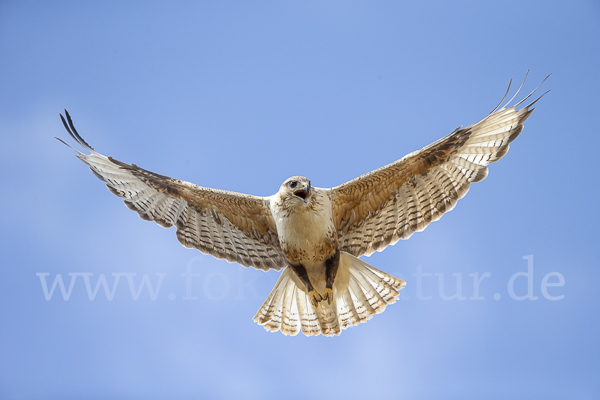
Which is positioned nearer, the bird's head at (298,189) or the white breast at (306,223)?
the bird's head at (298,189)

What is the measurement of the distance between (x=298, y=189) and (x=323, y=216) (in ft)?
1.75

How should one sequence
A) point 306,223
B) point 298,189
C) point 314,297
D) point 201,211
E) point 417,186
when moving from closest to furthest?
point 298,189
point 306,223
point 417,186
point 314,297
point 201,211

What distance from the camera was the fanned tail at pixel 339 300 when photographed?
8.08 meters

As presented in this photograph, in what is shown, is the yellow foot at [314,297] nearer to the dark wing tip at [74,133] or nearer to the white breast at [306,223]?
the white breast at [306,223]

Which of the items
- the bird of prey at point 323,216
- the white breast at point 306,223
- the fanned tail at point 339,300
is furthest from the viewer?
the fanned tail at point 339,300

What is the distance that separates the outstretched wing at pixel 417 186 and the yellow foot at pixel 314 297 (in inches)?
28.8

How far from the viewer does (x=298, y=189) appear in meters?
6.93

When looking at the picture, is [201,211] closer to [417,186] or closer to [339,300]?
[339,300]

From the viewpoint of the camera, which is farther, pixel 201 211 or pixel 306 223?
pixel 201 211

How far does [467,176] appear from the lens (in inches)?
289

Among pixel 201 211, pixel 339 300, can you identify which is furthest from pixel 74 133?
pixel 339 300

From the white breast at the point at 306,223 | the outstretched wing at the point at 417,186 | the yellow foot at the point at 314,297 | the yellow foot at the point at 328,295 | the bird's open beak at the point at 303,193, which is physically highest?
the outstretched wing at the point at 417,186

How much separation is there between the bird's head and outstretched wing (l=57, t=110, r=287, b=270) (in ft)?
2.47

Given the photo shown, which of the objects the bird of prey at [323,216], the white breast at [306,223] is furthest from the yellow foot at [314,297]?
the white breast at [306,223]
